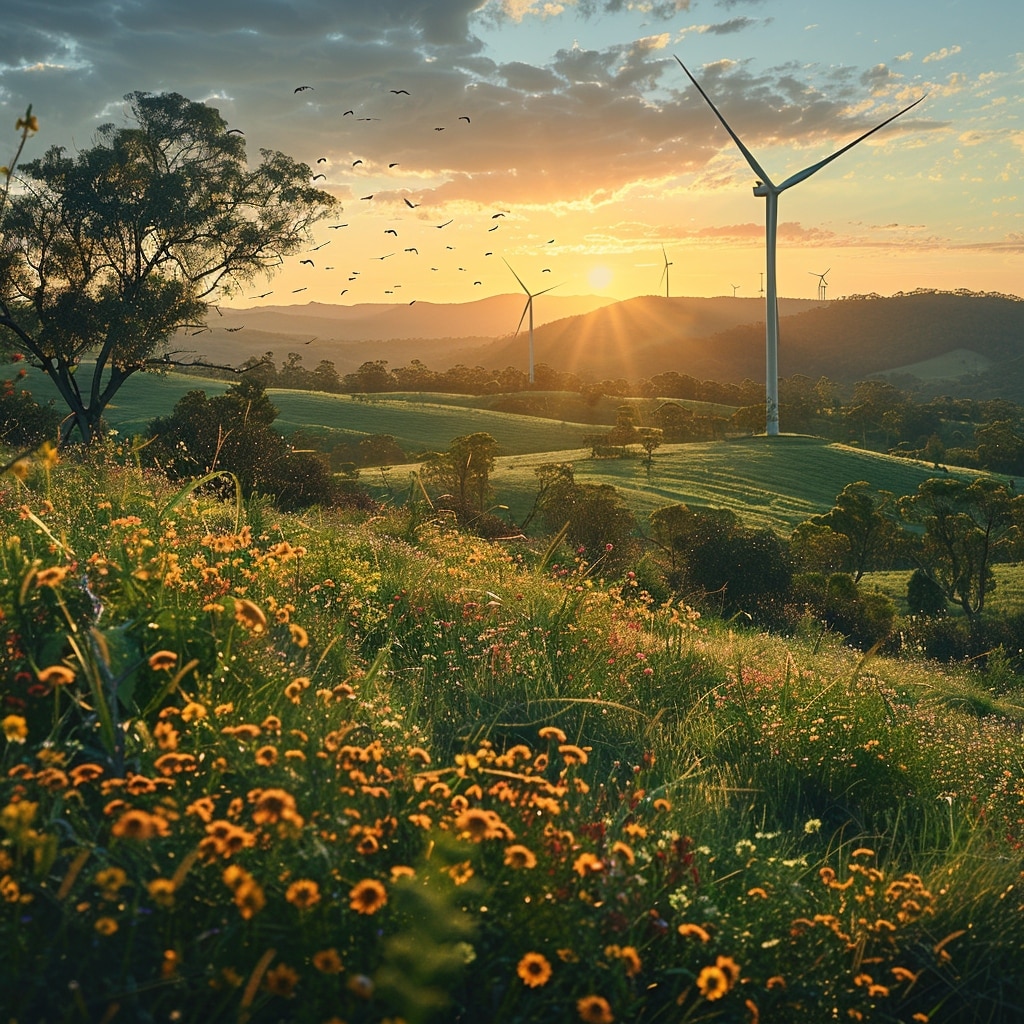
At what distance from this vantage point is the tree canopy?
96.6ft

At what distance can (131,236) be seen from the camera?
30500mm

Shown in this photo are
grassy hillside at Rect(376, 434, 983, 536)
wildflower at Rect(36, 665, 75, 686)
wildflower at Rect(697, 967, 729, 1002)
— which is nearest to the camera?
wildflower at Rect(697, 967, 729, 1002)

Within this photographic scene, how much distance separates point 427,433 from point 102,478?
72.0 m

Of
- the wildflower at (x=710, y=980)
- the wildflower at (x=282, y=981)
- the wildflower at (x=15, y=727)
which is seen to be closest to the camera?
the wildflower at (x=282, y=981)

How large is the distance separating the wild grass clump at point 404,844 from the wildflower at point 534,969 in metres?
0.01

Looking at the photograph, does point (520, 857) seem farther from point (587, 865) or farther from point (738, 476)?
point (738, 476)

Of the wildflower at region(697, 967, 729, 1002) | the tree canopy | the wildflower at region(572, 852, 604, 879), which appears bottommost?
the wildflower at region(697, 967, 729, 1002)

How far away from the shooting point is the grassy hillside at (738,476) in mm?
54312

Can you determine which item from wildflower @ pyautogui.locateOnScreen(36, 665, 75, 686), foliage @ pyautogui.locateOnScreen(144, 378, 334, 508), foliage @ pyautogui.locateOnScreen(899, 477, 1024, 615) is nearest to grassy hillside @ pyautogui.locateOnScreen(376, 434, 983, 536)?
foliage @ pyautogui.locateOnScreen(899, 477, 1024, 615)

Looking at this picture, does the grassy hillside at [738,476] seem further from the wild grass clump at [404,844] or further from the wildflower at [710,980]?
the wildflower at [710,980]

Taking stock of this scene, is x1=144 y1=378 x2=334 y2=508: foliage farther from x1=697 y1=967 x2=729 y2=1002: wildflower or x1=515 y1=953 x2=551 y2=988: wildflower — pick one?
x1=697 y1=967 x2=729 y2=1002: wildflower

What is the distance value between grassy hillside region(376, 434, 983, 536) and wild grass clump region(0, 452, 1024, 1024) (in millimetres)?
40328

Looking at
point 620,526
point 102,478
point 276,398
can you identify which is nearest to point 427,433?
point 276,398

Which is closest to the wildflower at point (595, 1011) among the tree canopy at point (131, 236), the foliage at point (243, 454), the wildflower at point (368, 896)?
the wildflower at point (368, 896)
